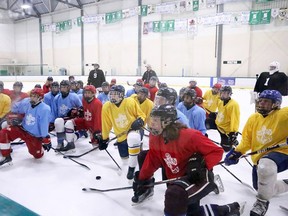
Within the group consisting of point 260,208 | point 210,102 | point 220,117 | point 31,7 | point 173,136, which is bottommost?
point 260,208

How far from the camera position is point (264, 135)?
217 cm

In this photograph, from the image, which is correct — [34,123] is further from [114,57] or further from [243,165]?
[114,57]

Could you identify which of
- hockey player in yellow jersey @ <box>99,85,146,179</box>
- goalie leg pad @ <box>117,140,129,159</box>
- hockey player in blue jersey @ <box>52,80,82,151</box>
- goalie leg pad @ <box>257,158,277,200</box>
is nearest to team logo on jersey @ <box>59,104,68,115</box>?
hockey player in blue jersey @ <box>52,80,82,151</box>

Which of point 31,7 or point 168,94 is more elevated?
point 31,7

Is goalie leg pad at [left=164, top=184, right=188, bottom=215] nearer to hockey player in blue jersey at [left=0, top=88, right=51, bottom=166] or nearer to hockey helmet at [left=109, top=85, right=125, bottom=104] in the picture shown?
hockey helmet at [left=109, top=85, right=125, bottom=104]

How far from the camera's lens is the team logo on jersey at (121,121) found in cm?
312

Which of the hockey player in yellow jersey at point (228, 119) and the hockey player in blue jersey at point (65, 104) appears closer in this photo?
the hockey player in yellow jersey at point (228, 119)

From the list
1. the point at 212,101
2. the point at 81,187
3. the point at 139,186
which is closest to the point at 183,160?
the point at 139,186

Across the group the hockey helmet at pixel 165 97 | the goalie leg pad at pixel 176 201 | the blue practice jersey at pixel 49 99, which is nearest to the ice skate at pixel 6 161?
the blue practice jersey at pixel 49 99

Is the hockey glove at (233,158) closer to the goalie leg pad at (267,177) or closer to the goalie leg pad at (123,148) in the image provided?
the goalie leg pad at (267,177)

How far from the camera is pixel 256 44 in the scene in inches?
455

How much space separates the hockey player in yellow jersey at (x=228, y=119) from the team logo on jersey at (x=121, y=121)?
4.87 ft

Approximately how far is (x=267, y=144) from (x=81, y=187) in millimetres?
1680

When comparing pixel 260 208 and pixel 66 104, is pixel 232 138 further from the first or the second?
pixel 66 104
